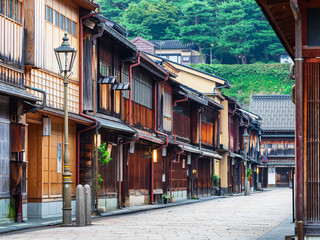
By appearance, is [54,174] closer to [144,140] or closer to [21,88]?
[21,88]

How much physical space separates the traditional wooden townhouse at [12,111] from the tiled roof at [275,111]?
272ft

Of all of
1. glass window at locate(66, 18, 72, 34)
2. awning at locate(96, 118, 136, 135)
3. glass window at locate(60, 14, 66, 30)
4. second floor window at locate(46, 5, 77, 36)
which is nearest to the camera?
second floor window at locate(46, 5, 77, 36)

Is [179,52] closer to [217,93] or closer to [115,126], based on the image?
[217,93]

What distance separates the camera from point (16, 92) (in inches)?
794

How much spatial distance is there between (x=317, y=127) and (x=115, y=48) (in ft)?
64.3

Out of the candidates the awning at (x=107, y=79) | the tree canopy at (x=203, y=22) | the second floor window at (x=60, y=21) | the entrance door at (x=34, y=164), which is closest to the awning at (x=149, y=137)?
the awning at (x=107, y=79)

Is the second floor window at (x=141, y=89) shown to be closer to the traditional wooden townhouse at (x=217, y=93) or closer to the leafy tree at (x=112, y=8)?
the traditional wooden townhouse at (x=217, y=93)

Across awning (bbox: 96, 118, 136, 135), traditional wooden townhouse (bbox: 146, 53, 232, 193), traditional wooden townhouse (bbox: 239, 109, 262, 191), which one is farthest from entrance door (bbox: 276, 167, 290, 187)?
awning (bbox: 96, 118, 136, 135)

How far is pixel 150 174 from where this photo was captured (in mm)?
39500

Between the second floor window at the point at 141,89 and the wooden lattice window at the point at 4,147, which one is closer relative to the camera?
the wooden lattice window at the point at 4,147

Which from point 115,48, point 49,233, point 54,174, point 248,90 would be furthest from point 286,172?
point 49,233

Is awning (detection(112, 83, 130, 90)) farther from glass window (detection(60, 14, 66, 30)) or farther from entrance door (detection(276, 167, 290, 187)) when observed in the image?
entrance door (detection(276, 167, 290, 187))

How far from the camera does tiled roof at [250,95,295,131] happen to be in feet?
340

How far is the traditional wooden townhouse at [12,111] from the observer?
2061 centimetres
